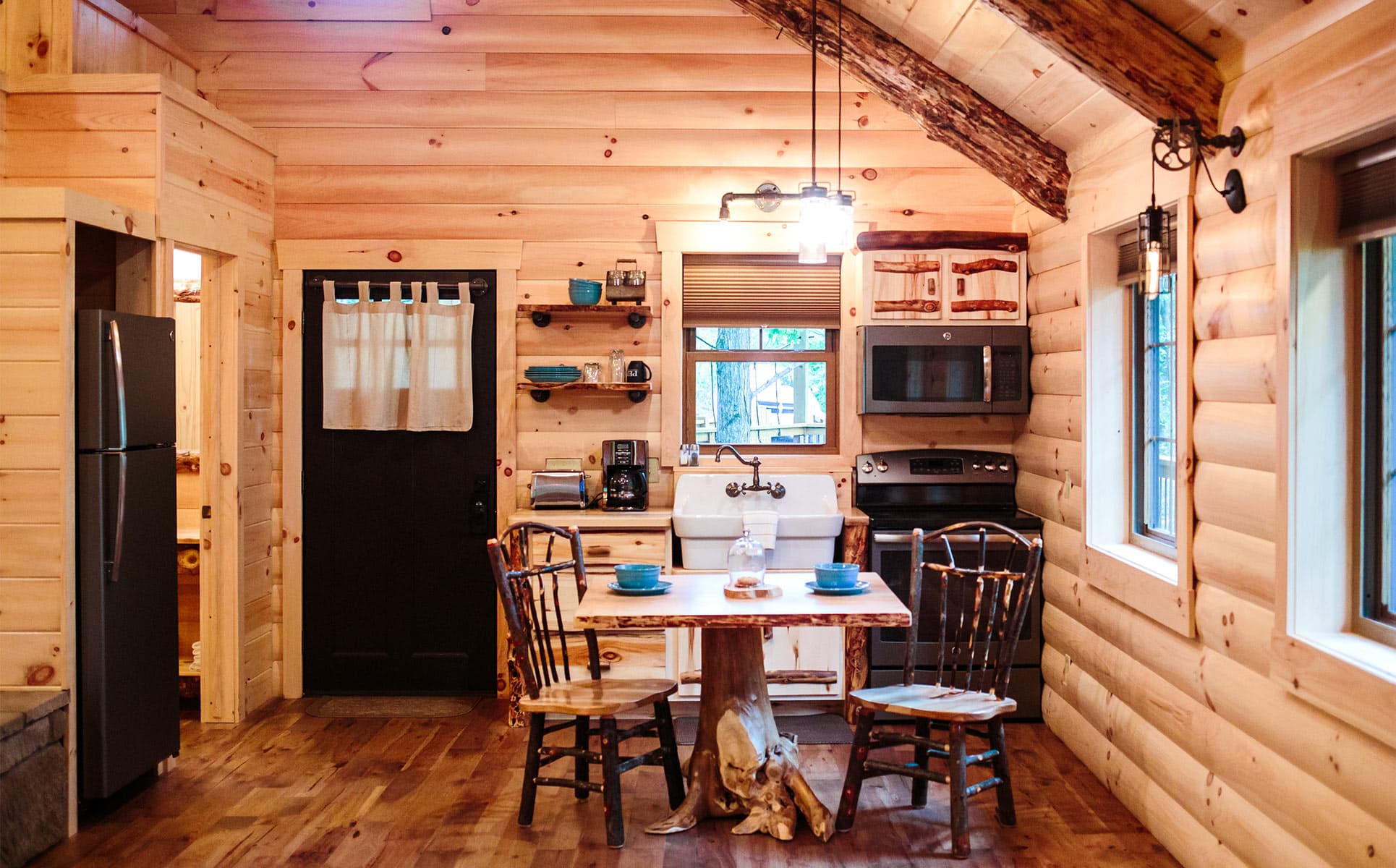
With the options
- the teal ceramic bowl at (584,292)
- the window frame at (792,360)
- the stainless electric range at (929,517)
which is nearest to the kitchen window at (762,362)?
the window frame at (792,360)

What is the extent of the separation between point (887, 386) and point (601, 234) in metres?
1.55

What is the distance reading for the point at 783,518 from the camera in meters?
4.67

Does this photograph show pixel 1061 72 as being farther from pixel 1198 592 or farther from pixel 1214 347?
pixel 1198 592

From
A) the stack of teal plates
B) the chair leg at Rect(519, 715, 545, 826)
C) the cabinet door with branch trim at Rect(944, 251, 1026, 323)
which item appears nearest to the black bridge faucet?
the stack of teal plates

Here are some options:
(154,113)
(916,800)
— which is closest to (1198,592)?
(916,800)

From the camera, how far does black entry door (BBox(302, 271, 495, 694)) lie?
16.7 feet

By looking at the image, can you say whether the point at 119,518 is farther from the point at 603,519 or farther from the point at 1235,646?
the point at 1235,646

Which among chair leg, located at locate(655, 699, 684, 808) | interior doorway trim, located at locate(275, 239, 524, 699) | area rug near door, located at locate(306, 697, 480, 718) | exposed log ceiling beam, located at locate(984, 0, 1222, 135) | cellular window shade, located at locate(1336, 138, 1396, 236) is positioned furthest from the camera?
interior doorway trim, located at locate(275, 239, 524, 699)

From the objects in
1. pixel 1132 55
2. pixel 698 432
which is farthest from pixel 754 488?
pixel 1132 55

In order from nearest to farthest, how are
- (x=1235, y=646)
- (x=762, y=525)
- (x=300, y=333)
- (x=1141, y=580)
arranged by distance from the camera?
(x=1235, y=646), (x=1141, y=580), (x=762, y=525), (x=300, y=333)

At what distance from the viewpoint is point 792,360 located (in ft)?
17.3

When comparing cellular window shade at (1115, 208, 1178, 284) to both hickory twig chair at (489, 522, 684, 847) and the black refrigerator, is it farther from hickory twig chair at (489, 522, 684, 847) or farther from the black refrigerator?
the black refrigerator

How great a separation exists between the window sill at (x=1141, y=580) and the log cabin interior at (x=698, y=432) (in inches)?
1.0

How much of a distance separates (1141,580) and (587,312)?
2.70 m
